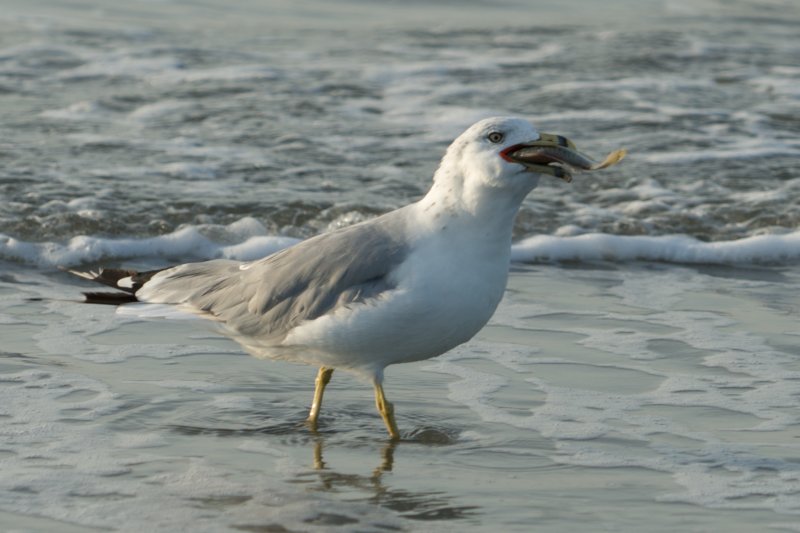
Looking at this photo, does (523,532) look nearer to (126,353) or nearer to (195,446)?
(195,446)

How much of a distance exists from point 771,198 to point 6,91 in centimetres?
603

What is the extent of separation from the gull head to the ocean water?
0.91 metres

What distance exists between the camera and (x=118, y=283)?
544 centimetres

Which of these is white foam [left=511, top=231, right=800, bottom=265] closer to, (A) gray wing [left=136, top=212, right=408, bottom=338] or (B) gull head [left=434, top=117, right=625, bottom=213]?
(A) gray wing [left=136, top=212, right=408, bottom=338]

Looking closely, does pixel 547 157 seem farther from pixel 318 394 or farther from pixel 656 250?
pixel 656 250

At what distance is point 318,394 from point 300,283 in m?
A: 0.46

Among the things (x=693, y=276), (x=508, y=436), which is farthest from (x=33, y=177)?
(x=508, y=436)

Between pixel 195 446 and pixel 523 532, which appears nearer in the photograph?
pixel 523 532

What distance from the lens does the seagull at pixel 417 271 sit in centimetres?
463

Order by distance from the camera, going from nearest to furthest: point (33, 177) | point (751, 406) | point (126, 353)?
point (751, 406), point (126, 353), point (33, 177)

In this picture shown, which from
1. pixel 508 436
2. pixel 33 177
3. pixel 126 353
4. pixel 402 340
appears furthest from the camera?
pixel 33 177

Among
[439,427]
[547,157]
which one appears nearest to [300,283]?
[439,427]

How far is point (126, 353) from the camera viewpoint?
5953mm

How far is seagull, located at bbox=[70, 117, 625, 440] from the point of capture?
15.2 ft
